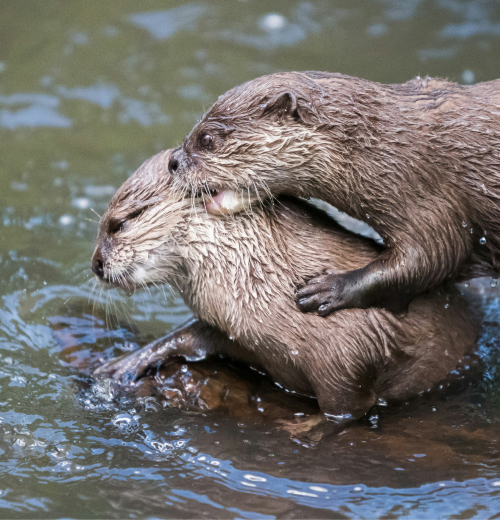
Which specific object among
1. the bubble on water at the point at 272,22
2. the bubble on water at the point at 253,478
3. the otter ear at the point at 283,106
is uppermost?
the bubble on water at the point at 272,22

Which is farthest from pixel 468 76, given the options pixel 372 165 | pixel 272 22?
pixel 372 165

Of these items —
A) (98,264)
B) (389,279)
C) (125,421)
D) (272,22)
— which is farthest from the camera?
(272,22)

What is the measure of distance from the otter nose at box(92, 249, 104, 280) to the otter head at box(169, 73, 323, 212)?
0.50 m

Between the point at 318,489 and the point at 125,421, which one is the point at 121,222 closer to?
the point at 125,421

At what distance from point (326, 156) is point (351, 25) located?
160 inches

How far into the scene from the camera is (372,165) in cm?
264

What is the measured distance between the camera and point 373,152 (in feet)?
8.68

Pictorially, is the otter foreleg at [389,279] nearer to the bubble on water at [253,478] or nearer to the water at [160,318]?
the water at [160,318]

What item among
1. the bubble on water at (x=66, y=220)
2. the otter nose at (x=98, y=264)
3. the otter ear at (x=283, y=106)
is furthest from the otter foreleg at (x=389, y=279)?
the bubble on water at (x=66, y=220)

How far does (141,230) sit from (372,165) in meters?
0.96

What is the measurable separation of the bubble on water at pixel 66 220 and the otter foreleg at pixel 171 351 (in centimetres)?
167

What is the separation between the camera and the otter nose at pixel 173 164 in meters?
2.82

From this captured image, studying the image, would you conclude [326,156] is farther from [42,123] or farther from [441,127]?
A: [42,123]

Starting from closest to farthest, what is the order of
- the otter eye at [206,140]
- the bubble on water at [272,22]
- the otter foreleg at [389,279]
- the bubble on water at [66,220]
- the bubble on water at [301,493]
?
the bubble on water at [301,493]
the otter foreleg at [389,279]
the otter eye at [206,140]
the bubble on water at [66,220]
the bubble on water at [272,22]
